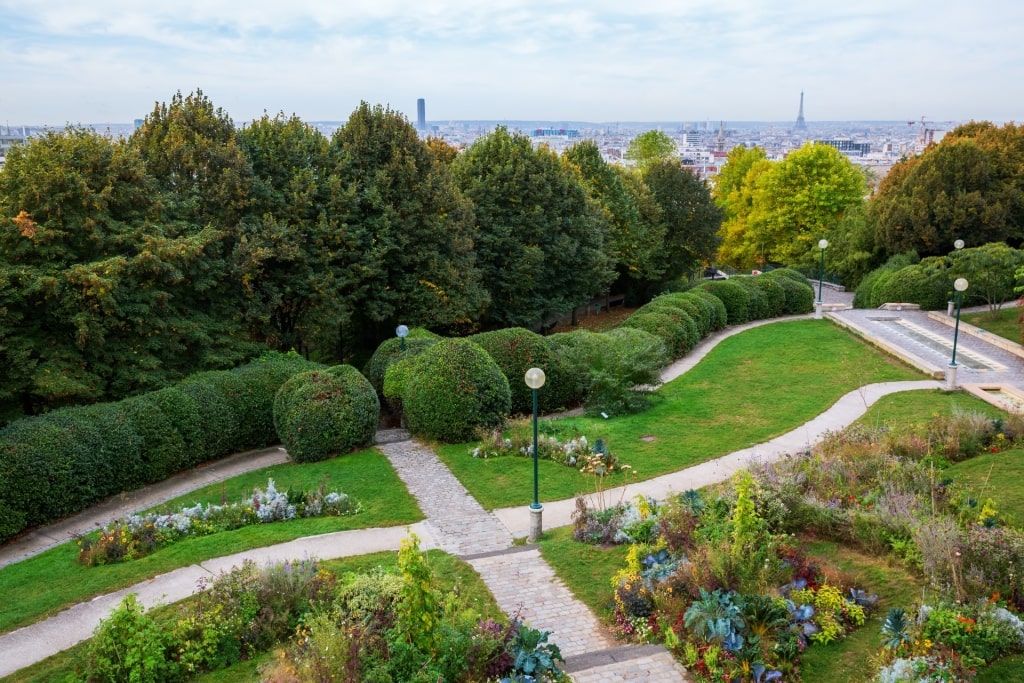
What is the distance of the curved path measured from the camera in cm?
784

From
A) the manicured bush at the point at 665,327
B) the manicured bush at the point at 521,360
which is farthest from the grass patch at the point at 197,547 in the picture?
the manicured bush at the point at 665,327

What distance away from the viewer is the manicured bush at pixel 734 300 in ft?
99.1

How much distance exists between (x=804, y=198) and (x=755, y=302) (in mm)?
16037

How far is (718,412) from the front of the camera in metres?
17.8

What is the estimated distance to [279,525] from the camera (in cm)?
1180

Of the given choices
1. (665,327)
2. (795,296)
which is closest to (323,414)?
(665,327)

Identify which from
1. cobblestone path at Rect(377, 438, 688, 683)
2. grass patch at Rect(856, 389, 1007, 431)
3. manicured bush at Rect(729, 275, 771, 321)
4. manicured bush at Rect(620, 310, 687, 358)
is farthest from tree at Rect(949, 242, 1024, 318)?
cobblestone path at Rect(377, 438, 688, 683)

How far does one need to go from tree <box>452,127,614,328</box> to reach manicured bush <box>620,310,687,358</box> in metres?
4.47

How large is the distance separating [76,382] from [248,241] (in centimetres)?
582

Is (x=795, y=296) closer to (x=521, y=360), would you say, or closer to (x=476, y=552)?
(x=521, y=360)

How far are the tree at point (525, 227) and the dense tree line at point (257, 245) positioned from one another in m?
0.08

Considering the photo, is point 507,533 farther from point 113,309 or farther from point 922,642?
point 113,309

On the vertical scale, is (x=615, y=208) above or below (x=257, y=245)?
above

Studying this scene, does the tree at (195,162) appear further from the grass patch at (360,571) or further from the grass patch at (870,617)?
the grass patch at (870,617)
